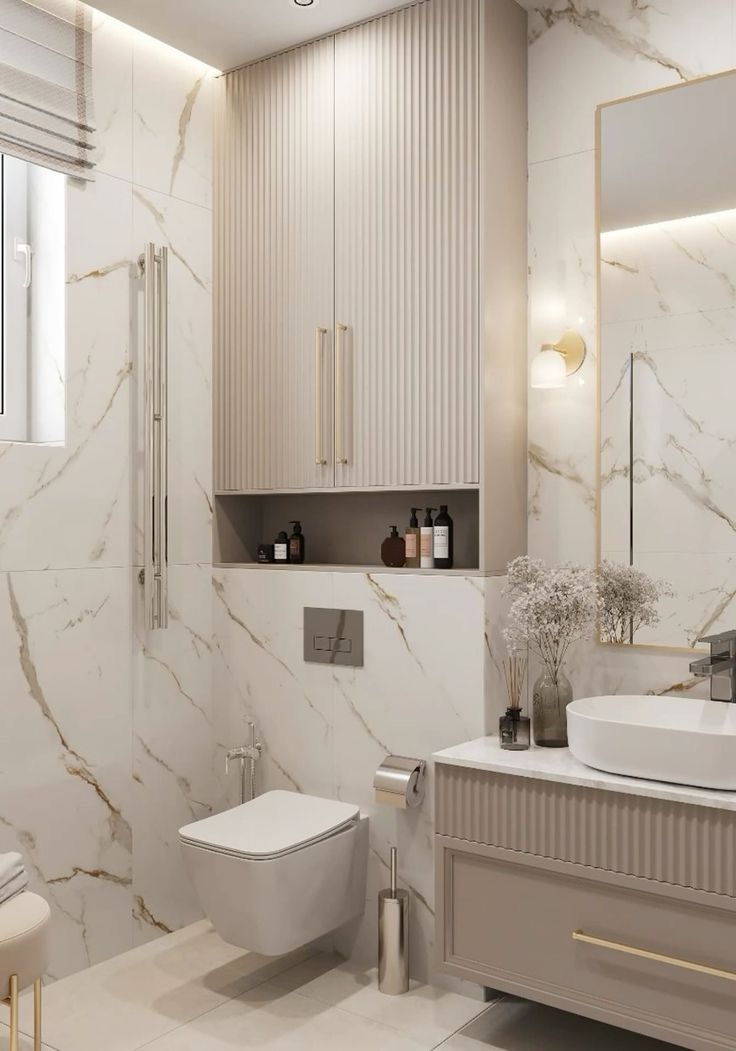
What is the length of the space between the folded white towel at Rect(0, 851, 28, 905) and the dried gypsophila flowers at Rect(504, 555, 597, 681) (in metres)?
1.29

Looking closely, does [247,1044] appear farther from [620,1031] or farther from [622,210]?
[622,210]

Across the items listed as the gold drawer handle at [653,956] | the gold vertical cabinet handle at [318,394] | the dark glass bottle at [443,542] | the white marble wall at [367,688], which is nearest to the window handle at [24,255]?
the gold vertical cabinet handle at [318,394]

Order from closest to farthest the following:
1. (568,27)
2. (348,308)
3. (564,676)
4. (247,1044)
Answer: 1. (247,1044)
2. (564,676)
3. (568,27)
4. (348,308)

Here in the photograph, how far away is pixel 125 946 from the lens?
2.84 metres

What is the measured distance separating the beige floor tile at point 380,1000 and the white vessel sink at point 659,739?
2.62 feet

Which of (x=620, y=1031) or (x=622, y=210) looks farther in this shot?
(x=622, y=210)

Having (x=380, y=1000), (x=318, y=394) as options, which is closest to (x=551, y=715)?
(x=380, y=1000)

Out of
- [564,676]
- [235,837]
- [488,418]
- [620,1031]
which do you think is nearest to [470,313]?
[488,418]

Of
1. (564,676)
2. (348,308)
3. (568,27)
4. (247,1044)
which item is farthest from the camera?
(348,308)

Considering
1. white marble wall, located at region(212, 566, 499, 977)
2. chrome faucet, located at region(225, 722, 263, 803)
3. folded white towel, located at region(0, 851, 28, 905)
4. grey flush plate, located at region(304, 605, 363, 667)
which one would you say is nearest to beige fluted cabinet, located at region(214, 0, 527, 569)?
white marble wall, located at region(212, 566, 499, 977)

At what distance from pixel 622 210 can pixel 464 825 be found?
1.64m

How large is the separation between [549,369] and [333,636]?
98cm

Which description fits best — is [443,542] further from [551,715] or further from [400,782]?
[400,782]

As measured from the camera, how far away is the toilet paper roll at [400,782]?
8.38 feet
